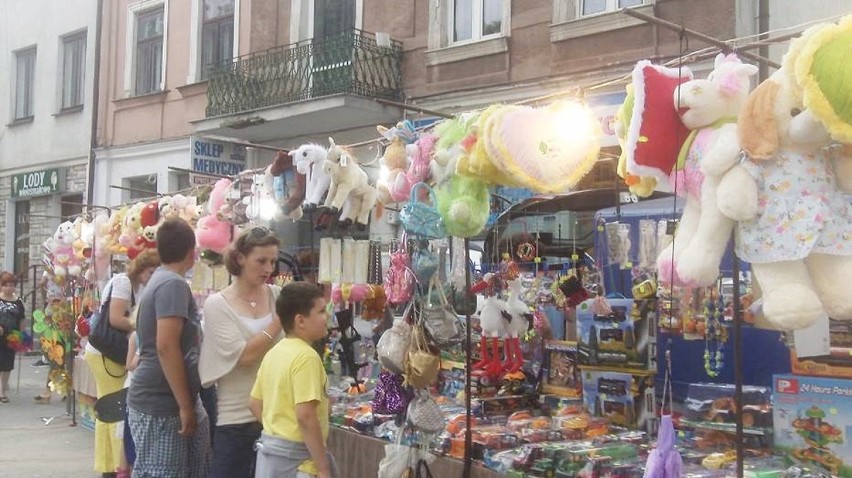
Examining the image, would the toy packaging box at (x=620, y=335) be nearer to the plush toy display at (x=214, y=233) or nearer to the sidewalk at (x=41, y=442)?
the plush toy display at (x=214, y=233)

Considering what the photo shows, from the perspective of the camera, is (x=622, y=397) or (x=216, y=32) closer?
(x=622, y=397)

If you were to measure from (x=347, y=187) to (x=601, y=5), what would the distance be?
5.09 meters

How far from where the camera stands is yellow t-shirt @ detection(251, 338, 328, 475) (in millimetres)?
3107

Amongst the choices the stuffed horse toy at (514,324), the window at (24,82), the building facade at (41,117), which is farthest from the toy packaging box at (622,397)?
the window at (24,82)

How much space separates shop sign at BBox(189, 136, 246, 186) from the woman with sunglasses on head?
2.86m

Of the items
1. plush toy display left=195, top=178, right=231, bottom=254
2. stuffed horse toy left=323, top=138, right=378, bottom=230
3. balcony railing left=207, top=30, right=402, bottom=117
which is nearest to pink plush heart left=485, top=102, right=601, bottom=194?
stuffed horse toy left=323, top=138, right=378, bottom=230

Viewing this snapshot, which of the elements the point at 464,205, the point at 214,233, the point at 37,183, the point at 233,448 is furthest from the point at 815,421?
the point at 37,183

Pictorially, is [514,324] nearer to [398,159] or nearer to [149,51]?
[398,159]

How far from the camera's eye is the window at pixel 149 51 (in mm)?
14195

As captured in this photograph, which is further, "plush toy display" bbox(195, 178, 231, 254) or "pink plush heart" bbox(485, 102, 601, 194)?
"plush toy display" bbox(195, 178, 231, 254)

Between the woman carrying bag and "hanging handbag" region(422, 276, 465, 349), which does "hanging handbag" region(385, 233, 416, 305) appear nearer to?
"hanging handbag" region(422, 276, 465, 349)

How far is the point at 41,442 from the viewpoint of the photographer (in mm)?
7824

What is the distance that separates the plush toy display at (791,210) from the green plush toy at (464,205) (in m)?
1.40

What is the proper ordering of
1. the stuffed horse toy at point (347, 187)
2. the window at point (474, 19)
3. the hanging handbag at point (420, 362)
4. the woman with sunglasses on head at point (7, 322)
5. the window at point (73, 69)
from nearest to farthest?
the hanging handbag at point (420, 362) < the stuffed horse toy at point (347, 187) < the window at point (474, 19) < the woman with sunglasses on head at point (7, 322) < the window at point (73, 69)
